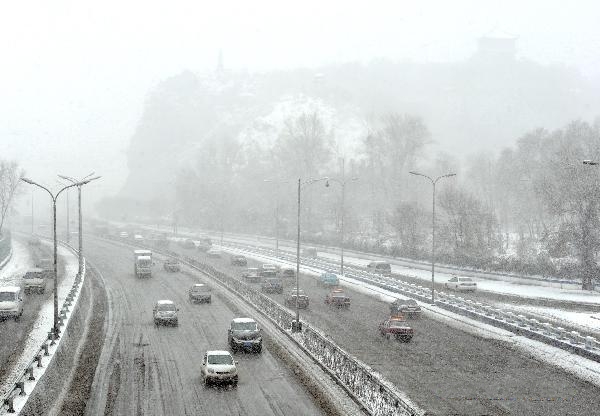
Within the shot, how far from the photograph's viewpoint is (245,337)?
34812 mm

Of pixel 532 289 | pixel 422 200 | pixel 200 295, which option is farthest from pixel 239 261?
pixel 422 200

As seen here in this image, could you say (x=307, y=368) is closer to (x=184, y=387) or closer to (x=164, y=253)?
(x=184, y=387)

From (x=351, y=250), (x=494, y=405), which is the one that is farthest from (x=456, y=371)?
(x=351, y=250)

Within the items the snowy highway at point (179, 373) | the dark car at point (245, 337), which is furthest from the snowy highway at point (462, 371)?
the snowy highway at point (179, 373)

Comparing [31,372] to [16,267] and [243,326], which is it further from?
[16,267]

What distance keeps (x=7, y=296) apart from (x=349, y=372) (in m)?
26.6

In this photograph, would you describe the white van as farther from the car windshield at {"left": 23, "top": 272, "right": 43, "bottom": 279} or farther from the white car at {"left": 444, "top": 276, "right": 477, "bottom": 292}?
the white car at {"left": 444, "top": 276, "right": 477, "bottom": 292}

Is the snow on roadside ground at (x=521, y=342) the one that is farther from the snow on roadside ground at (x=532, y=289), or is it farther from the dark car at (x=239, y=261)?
the dark car at (x=239, y=261)

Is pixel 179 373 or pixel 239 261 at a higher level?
pixel 239 261

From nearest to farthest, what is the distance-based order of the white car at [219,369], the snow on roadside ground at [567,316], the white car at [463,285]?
the white car at [219,369] < the snow on roadside ground at [567,316] < the white car at [463,285]

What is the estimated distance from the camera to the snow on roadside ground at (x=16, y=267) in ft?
216

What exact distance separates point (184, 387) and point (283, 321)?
49.2ft

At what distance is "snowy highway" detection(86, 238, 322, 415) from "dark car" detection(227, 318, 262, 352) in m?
0.52

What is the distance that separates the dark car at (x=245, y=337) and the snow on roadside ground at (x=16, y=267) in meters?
35.9
